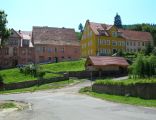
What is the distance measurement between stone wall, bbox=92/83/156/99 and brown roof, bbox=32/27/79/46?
52590mm

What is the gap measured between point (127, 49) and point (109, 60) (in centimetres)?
3953

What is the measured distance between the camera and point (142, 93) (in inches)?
1521

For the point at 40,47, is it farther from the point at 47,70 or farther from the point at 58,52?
the point at 47,70

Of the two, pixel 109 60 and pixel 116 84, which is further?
pixel 109 60

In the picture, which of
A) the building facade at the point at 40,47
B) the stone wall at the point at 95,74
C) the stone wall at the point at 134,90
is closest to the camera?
the stone wall at the point at 134,90

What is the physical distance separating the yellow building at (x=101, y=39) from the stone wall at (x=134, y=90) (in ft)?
190

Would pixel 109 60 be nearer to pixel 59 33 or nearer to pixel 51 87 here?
pixel 51 87

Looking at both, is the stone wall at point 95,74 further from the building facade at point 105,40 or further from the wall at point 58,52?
the building facade at point 105,40

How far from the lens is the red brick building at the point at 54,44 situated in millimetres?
98375

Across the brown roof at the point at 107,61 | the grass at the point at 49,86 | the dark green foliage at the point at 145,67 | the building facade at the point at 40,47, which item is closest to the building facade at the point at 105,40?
the building facade at the point at 40,47

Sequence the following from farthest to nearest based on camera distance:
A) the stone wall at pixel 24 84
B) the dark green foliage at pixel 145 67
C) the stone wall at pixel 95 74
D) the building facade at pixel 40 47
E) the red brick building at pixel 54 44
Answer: the red brick building at pixel 54 44 → the building facade at pixel 40 47 → the stone wall at pixel 95 74 → the stone wall at pixel 24 84 → the dark green foliage at pixel 145 67

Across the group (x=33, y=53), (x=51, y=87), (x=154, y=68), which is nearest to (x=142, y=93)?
(x=154, y=68)

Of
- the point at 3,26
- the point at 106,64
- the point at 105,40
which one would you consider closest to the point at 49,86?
the point at 106,64

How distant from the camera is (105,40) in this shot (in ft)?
354
